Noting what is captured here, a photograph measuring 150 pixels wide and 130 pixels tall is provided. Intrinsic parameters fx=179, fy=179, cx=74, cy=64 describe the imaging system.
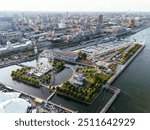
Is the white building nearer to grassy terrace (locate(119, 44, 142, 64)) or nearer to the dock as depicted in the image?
the dock

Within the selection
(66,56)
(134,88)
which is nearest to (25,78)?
(66,56)

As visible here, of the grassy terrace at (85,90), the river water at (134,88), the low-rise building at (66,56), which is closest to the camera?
the river water at (134,88)

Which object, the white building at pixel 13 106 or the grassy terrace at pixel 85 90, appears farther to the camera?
the grassy terrace at pixel 85 90

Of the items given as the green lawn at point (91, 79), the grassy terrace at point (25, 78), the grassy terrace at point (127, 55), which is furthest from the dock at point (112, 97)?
the grassy terrace at point (127, 55)

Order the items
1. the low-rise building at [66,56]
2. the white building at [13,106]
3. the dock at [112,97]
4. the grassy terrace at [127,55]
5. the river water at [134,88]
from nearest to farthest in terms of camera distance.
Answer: the white building at [13,106], the dock at [112,97], the river water at [134,88], the grassy terrace at [127,55], the low-rise building at [66,56]

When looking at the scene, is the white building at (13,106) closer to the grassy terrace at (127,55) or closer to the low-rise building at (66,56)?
the low-rise building at (66,56)

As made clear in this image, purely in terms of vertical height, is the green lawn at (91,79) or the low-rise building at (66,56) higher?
the green lawn at (91,79)

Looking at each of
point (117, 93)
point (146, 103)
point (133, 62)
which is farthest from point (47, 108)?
point (133, 62)
